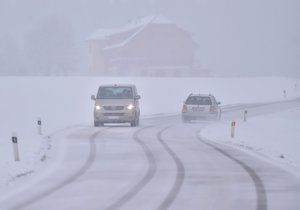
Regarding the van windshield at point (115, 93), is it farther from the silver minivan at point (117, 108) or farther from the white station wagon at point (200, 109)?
the white station wagon at point (200, 109)

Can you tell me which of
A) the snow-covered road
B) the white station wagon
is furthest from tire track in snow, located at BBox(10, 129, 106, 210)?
the white station wagon

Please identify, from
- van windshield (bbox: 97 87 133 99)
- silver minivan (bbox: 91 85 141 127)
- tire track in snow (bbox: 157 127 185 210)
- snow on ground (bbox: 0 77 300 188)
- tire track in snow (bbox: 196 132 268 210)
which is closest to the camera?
tire track in snow (bbox: 157 127 185 210)

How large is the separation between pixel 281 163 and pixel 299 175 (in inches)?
92.3

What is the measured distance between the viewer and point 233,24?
192 meters

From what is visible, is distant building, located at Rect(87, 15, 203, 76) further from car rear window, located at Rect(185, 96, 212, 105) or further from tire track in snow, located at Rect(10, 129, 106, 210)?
tire track in snow, located at Rect(10, 129, 106, 210)

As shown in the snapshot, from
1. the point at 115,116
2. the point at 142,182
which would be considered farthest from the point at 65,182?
the point at 115,116

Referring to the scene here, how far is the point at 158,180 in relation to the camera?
47.4 feet

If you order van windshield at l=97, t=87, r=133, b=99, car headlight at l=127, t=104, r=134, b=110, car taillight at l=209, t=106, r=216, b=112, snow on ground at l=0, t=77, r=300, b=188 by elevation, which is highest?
van windshield at l=97, t=87, r=133, b=99

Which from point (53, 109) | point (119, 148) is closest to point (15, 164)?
point (119, 148)

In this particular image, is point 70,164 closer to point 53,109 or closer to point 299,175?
point 299,175

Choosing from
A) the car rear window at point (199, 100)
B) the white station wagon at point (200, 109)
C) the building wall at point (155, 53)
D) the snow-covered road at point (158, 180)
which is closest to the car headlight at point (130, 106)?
the white station wagon at point (200, 109)

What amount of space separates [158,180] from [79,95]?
41.6 metres

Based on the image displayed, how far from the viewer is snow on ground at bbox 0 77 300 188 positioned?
135 ft

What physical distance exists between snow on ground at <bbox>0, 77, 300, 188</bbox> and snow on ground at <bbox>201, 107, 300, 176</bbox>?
273 inches
